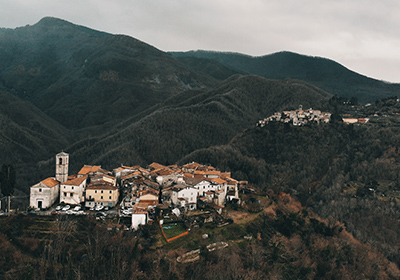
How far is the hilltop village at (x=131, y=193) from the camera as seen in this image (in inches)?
1938

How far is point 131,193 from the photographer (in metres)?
53.3

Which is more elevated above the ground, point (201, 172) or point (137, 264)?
point (201, 172)

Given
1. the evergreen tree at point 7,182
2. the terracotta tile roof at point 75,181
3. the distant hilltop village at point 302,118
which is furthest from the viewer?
the distant hilltop village at point 302,118

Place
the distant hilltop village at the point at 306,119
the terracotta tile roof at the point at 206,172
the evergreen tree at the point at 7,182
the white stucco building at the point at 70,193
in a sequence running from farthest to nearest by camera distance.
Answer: the distant hilltop village at the point at 306,119 → the terracotta tile roof at the point at 206,172 → the white stucco building at the point at 70,193 → the evergreen tree at the point at 7,182

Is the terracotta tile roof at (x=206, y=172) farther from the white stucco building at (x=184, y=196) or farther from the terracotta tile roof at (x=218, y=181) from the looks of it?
the white stucco building at (x=184, y=196)

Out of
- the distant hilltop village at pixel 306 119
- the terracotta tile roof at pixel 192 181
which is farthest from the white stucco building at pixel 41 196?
the distant hilltop village at pixel 306 119

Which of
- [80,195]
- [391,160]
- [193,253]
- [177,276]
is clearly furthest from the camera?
[391,160]

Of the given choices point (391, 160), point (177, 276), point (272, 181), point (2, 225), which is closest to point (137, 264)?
point (177, 276)

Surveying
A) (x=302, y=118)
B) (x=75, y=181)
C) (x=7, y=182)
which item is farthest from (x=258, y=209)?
(x=302, y=118)

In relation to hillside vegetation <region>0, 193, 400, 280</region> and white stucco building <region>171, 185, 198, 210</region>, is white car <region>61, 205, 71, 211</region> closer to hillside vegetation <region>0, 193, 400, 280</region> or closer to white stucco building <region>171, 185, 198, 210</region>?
hillside vegetation <region>0, 193, 400, 280</region>

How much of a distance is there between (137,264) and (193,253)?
675cm

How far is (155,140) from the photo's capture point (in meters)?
135

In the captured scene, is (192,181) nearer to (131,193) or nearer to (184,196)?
(184,196)

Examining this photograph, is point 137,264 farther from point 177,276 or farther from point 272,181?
point 272,181
